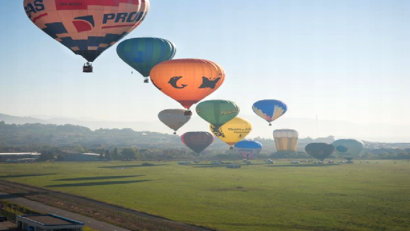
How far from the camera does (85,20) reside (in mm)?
67750

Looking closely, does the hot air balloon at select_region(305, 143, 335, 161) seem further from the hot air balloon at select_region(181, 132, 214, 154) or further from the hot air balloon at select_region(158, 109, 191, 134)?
the hot air balloon at select_region(158, 109, 191, 134)

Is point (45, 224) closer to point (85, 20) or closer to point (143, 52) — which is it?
Result: point (85, 20)

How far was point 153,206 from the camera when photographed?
71688 millimetres

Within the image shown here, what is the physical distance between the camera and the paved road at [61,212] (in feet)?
184

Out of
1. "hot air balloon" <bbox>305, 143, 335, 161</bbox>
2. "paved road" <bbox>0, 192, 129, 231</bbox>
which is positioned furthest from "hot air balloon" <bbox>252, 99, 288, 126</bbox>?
"paved road" <bbox>0, 192, 129, 231</bbox>


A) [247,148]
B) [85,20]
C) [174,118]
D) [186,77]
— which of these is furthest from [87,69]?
[247,148]

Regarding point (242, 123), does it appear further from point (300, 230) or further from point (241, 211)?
point (300, 230)

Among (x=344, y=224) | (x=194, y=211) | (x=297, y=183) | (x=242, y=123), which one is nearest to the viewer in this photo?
(x=344, y=224)

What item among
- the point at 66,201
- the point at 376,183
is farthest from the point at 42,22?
the point at 376,183

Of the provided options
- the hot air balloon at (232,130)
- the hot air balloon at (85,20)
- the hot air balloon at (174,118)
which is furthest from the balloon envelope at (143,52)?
the hot air balloon at (232,130)

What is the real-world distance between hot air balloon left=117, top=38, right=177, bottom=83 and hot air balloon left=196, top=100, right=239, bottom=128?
36538mm

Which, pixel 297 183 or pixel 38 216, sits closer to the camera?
pixel 38 216

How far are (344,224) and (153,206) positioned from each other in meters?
26.3

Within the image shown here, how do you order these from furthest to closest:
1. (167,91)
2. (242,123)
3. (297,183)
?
(242,123)
(297,183)
(167,91)
